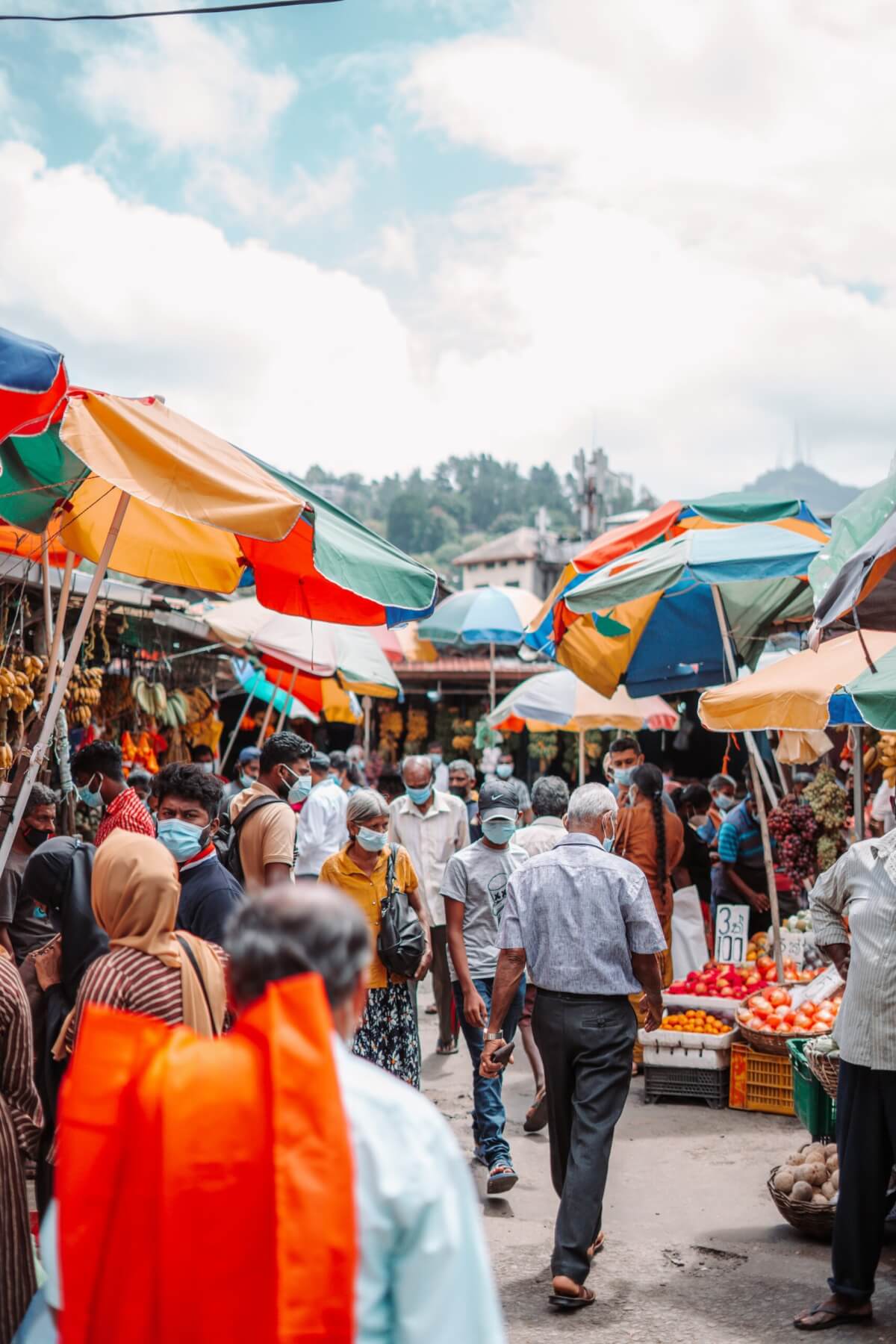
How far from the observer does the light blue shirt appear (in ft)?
5.60

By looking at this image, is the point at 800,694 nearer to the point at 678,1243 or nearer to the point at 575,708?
the point at 678,1243

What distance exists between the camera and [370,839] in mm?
5473

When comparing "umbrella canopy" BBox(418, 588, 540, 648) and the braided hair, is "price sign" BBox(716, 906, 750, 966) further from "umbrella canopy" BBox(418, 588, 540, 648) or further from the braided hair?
"umbrella canopy" BBox(418, 588, 540, 648)

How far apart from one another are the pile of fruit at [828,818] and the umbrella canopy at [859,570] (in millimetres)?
4263

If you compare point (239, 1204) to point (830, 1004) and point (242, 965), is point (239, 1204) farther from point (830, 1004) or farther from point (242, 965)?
point (830, 1004)

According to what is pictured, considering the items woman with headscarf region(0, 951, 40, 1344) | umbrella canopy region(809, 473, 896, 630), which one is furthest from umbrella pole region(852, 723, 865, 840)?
woman with headscarf region(0, 951, 40, 1344)

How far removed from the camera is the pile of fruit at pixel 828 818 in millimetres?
9047

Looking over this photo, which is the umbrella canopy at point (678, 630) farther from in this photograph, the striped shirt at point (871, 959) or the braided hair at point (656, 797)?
the striped shirt at point (871, 959)

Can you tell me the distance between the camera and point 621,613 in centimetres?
940

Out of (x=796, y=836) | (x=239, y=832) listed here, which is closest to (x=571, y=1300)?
(x=239, y=832)

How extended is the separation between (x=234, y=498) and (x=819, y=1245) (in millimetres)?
3942

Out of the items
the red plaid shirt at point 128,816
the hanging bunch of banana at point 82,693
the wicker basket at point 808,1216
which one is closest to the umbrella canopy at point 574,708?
the hanging bunch of banana at point 82,693

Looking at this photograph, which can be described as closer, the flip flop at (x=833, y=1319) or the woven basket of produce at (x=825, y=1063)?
the flip flop at (x=833, y=1319)

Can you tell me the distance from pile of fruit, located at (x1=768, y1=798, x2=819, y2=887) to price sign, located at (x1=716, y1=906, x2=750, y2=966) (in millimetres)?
621
